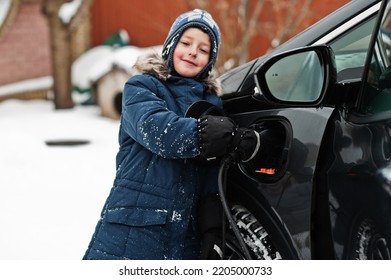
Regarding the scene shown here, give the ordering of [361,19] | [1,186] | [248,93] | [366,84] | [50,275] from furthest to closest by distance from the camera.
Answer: [1,186] < [248,93] < [50,275] < [361,19] < [366,84]

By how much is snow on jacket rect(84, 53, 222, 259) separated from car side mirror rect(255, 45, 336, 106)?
30 centimetres

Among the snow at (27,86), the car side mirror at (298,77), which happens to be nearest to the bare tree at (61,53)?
the snow at (27,86)

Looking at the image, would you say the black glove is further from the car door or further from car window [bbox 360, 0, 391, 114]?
car window [bbox 360, 0, 391, 114]

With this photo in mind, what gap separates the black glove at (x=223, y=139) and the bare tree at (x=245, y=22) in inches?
212

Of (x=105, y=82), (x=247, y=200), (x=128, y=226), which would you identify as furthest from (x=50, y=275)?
(x=105, y=82)

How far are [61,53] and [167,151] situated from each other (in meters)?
7.35

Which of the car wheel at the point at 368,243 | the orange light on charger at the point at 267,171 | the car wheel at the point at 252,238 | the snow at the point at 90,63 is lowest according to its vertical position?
the snow at the point at 90,63

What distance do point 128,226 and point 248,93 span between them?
2.12ft

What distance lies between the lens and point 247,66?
7.43ft

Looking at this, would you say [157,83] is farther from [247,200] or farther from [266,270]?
[266,270]

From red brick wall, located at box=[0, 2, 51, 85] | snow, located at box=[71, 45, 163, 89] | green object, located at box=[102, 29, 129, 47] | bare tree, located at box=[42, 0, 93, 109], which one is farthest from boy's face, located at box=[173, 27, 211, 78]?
green object, located at box=[102, 29, 129, 47]

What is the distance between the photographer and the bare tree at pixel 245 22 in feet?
25.2

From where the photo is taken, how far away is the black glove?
1863 millimetres

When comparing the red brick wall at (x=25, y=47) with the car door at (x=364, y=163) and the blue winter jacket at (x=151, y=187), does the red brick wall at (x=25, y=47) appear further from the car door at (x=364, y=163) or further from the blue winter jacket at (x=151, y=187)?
the car door at (x=364, y=163)
